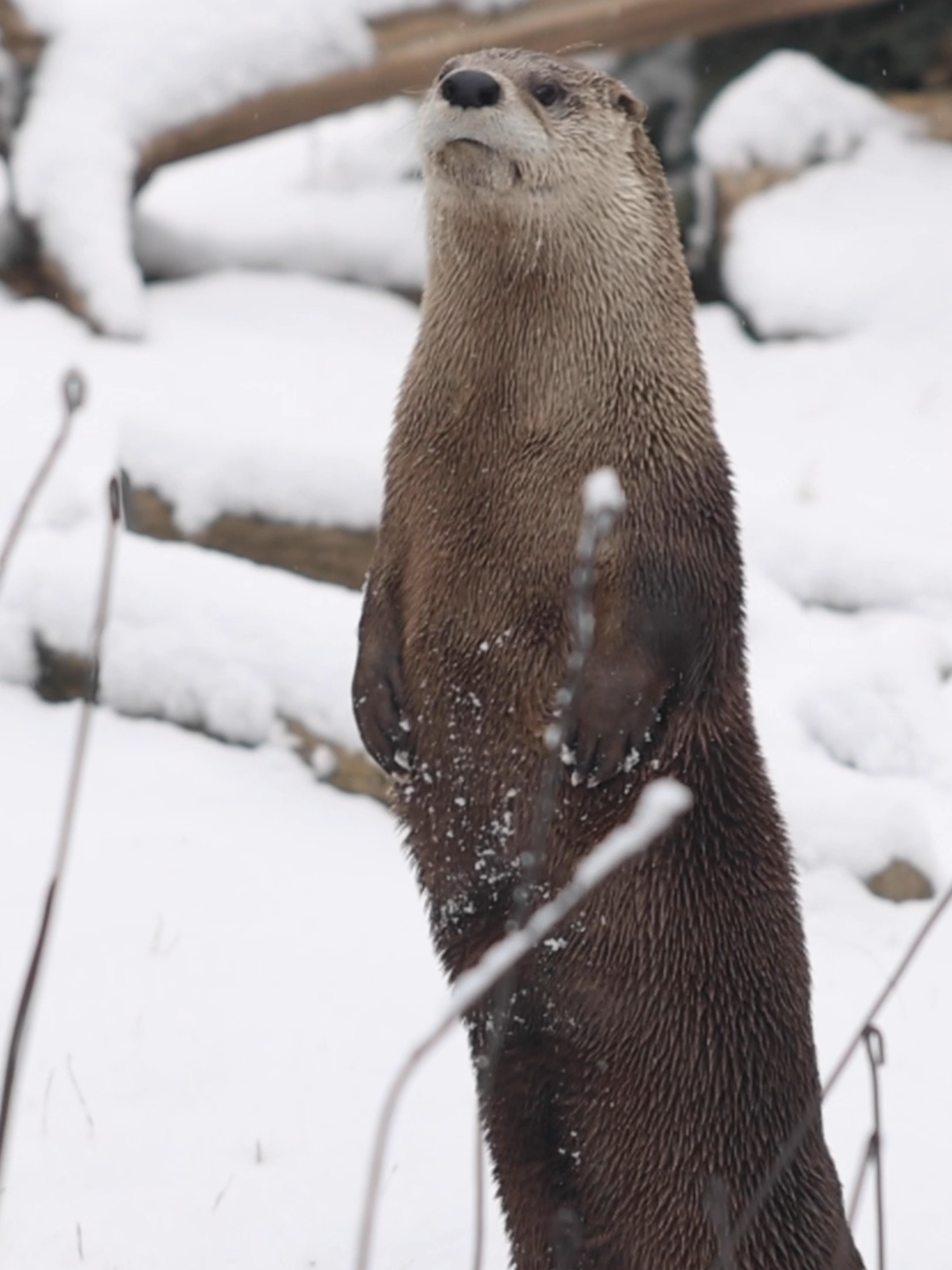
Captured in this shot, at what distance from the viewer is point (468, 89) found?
2404mm

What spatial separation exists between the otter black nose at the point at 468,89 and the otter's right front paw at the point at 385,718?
733 mm

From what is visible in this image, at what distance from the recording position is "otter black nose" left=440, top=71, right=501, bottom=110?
7.86 ft

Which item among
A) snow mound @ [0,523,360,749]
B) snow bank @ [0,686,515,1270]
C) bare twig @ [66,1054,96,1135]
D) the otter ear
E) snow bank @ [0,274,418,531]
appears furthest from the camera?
snow bank @ [0,274,418,531]

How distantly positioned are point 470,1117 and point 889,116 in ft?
17.1

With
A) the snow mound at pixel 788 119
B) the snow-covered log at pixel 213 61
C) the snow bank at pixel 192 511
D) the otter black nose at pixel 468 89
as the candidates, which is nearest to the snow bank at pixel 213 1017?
the snow bank at pixel 192 511

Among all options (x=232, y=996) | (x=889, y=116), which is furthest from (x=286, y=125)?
(x=232, y=996)

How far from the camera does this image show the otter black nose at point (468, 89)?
7.86ft

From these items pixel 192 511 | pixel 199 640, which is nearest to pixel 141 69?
pixel 192 511

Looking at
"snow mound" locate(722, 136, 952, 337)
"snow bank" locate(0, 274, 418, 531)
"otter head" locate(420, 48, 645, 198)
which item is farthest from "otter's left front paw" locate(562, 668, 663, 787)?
"snow mound" locate(722, 136, 952, 337)

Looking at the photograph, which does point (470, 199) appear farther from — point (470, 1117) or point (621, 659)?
point (470, 1117)

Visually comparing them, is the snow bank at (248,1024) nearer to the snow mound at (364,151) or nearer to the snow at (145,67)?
the snow at (145,67)

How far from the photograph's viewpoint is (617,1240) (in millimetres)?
2561

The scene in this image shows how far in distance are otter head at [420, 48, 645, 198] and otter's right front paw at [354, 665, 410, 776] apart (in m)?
0.64

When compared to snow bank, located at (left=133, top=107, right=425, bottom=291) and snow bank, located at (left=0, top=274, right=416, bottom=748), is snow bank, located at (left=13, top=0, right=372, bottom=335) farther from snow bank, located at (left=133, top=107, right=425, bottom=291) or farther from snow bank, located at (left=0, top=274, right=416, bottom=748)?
snow bank, located at (left=0, top=274, right=416, bottom=748)
